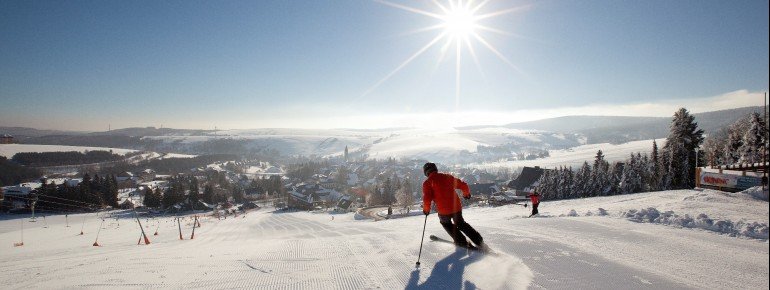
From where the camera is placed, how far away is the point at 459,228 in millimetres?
6539

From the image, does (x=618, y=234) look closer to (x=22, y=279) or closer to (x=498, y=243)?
(x=498, y=243)

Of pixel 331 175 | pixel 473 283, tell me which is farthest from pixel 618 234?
pixel 331 175

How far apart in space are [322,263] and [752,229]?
931 cm

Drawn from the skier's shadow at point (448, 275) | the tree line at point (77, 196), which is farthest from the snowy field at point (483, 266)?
the tree line at point (77, 196)

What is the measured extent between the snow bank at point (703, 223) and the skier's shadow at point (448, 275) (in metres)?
6.40

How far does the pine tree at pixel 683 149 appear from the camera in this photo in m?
37.3

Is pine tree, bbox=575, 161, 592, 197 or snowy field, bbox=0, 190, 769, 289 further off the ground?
snowy field, bbox=0, 190, 769, 289

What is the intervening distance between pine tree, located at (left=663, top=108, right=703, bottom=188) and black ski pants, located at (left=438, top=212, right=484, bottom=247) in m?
42.8

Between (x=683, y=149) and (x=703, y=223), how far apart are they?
123ft

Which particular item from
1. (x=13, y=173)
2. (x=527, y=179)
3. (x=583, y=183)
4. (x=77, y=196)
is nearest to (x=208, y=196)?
(x=77, y=196)

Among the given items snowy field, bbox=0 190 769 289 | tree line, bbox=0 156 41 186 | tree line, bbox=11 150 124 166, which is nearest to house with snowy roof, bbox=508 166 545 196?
snowy field, bbox=0 190 769 289

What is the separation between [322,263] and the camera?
5.80 meters

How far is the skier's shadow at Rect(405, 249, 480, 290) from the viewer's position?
14.7ft

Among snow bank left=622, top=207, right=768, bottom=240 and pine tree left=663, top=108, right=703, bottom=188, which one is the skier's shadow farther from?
pine tree left=663, top=108, right=703, bottom=188
